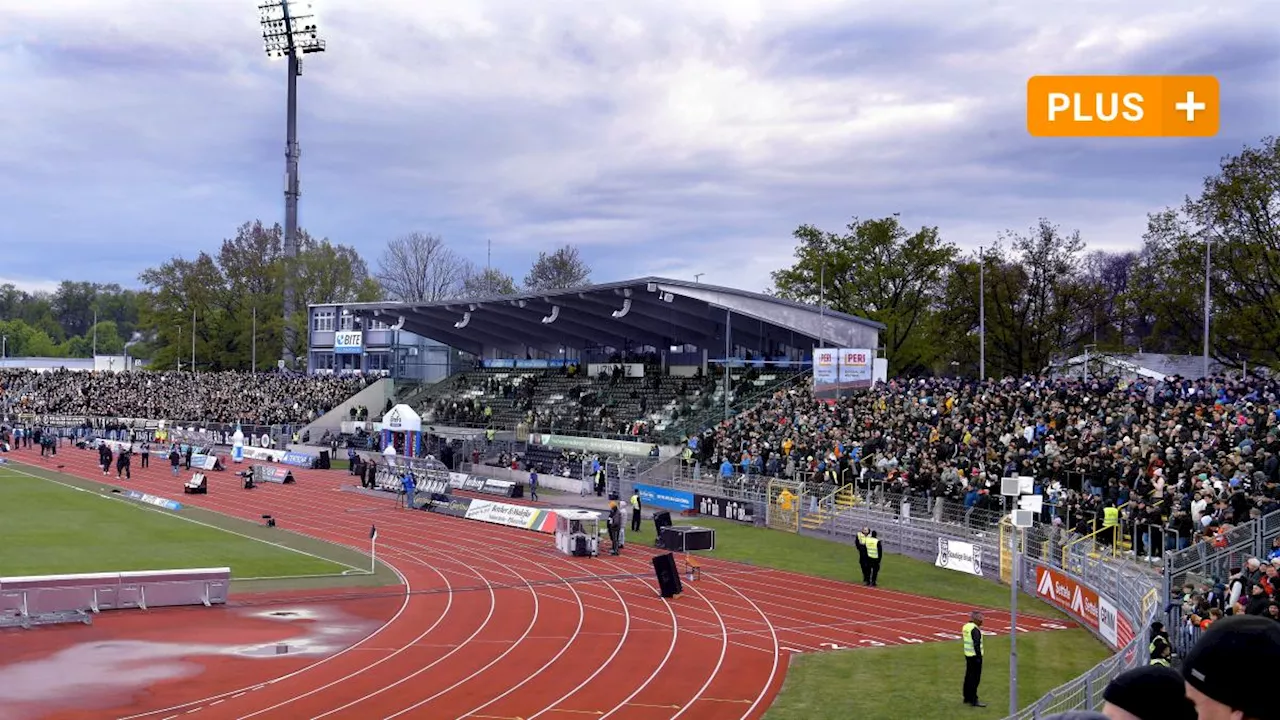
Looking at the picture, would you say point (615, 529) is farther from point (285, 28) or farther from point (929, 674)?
point (285, 28)

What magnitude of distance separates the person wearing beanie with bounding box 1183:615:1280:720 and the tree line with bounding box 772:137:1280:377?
46.3m

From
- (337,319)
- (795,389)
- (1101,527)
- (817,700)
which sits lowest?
(817,700)

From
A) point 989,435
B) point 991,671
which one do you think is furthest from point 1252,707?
point 989,435

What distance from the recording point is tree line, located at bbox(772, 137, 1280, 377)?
46562 millimetres

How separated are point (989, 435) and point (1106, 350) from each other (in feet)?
80.9

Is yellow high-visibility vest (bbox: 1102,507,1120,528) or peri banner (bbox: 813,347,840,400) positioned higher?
peri banner (bbox: 813,347,840,400)

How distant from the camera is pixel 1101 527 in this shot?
2608 cm

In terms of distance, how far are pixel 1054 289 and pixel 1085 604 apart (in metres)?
39.8

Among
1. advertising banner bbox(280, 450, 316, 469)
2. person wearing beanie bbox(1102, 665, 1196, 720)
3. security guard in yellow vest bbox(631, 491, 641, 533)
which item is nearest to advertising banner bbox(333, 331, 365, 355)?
advertising banner bbox(280, 450, 316, 469)

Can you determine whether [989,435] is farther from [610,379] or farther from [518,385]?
[518,385]

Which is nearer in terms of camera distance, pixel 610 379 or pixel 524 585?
pixel 524 585

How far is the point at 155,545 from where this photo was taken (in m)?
33.2

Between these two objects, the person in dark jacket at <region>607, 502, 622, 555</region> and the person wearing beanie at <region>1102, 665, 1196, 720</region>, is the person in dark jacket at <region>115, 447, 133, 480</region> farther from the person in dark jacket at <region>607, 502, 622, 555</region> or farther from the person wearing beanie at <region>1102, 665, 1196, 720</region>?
the person wearing beanie at <region>1102, 665, 1196, 720</region>

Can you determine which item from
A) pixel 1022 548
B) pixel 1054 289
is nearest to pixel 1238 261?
pixel 1054 289
